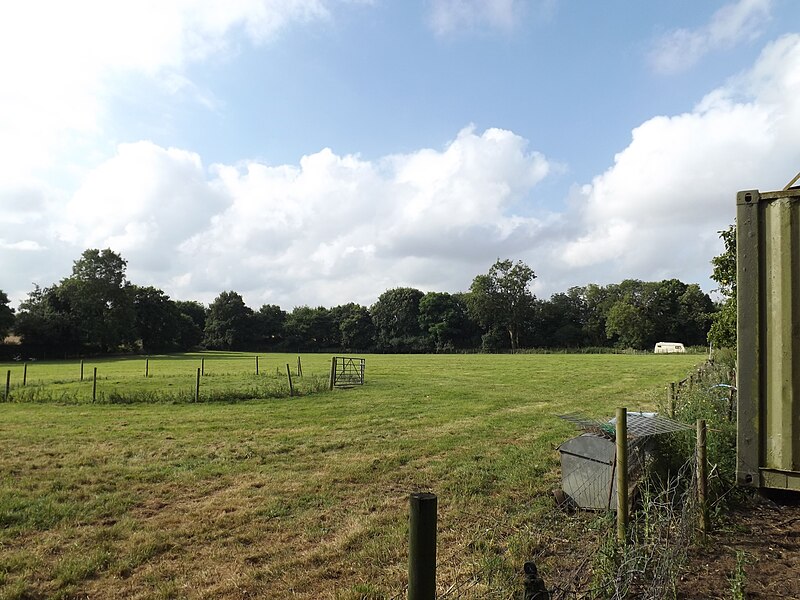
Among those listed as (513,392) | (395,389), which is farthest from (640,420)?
(395,389)

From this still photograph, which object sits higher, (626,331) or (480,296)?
(480,296)

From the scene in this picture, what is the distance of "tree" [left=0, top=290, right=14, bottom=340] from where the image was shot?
67.9 m

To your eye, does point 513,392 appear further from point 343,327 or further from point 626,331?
point 343,327

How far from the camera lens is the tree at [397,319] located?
348 ft

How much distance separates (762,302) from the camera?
2.78m

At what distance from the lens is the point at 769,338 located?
276 cm

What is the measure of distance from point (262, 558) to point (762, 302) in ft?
16.2

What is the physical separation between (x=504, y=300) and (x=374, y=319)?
28.3 m

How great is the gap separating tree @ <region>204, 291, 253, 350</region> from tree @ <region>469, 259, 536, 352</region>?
47.7m

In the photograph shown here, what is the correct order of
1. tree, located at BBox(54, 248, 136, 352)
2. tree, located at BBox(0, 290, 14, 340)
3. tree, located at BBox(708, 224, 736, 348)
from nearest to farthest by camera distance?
tree, located at BBox(708, 224, 736, 348) < tree, located at BBox(0, 290, 14, 340) < tree, located at BBox(54, 248, 136, 352)

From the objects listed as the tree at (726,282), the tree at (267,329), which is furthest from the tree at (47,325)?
the tree at (726,282)

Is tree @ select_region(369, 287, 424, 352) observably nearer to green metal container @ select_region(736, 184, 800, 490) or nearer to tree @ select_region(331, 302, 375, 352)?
tree @ select_region(331, 302, 375, 352)

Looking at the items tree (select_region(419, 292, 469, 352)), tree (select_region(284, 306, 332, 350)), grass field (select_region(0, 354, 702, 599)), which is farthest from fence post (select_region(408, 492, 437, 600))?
tree (select_region(284, 306, 332, 350))

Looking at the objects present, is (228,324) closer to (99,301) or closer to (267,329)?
(267,329)
